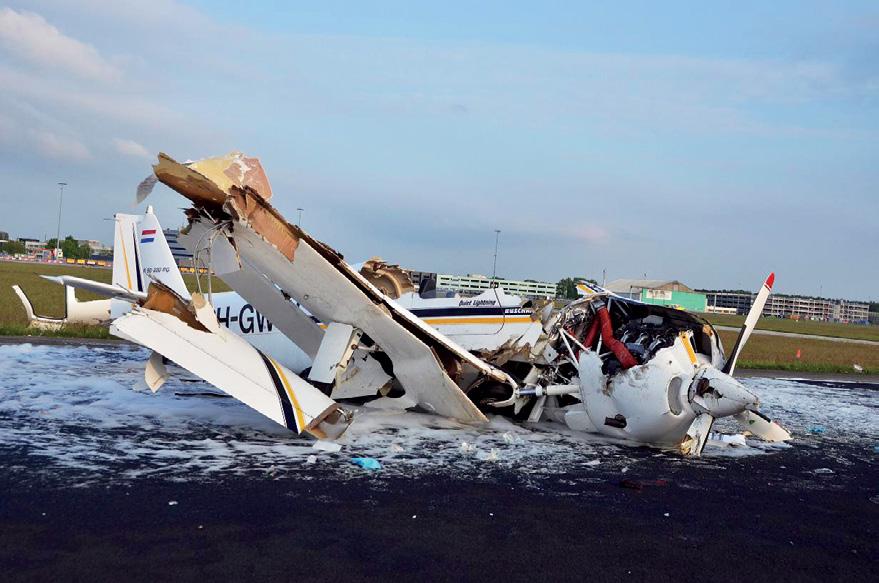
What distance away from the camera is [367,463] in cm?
734

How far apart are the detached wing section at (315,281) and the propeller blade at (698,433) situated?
2.42 meters

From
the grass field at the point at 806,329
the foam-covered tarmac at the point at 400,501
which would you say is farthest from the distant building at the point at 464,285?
the grass field at the point at 806,329

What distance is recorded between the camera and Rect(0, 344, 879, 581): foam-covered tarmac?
15.4ft

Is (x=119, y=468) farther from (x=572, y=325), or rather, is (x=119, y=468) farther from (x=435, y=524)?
(x=572, y=325)

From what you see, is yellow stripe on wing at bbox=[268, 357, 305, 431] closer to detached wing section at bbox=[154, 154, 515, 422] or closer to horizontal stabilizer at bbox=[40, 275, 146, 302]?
detached wing section at bbox=[154, 154, 515, 422]

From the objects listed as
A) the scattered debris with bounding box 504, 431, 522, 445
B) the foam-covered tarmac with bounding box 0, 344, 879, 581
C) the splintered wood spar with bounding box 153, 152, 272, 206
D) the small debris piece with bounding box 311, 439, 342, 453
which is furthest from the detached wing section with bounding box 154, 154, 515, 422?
the small debris piece with bounding box 311, 439, 342, 453

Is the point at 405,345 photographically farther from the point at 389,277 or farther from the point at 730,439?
the point at 730,439

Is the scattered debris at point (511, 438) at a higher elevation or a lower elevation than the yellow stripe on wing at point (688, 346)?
lower

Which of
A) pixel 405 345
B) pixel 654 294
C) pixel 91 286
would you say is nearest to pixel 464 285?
pixel 405 345

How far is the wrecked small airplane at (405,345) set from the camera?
7.97 metres

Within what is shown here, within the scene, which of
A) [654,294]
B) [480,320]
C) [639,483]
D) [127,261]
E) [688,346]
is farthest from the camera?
[654,294]

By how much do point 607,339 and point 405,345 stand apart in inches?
105

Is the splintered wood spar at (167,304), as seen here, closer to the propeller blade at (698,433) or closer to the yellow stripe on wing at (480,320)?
the yellow stripe on wing at (480,320)

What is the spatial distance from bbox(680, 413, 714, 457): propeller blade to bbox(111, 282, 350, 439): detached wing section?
4101mm
